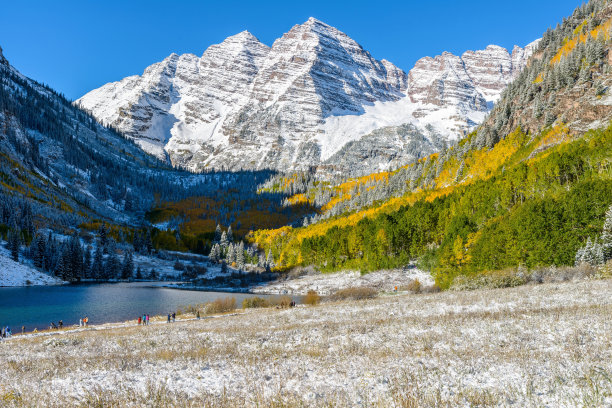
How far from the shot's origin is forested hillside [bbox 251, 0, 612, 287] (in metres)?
52.3

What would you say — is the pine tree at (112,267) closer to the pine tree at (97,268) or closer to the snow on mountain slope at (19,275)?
the pine tree at (97,268)

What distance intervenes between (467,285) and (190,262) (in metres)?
143

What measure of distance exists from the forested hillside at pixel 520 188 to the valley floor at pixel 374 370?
35195mm

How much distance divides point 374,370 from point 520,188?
71795 mm

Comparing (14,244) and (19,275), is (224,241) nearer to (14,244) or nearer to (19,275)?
(14,244)

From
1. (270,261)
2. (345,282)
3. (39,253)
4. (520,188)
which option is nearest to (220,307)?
(345,282)

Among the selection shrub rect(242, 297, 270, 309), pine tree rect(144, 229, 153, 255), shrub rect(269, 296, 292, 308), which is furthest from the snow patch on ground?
pine tree rect(144, 229, 153, 255)

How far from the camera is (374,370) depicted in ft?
39.7

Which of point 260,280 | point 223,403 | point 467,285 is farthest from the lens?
point 260,280

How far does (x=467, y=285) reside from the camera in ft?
168

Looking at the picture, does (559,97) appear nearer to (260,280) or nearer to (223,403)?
(260,280)

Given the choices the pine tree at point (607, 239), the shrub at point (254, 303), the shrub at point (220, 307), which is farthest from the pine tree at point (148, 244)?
the pine tree at point (607, 239)

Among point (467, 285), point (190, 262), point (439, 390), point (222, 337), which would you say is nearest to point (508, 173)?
point (467, 285)

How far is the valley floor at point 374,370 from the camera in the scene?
360 inches
